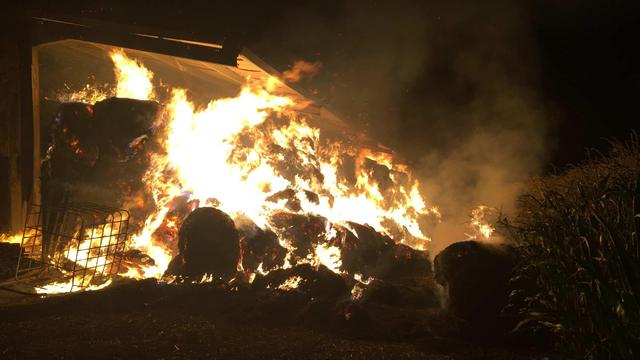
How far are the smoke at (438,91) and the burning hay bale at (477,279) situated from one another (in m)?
5.10

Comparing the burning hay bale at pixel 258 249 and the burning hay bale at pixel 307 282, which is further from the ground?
the burning hay bale at pixel 258 249

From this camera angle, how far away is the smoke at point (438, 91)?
419 inches

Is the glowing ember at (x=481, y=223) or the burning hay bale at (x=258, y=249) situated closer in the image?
the burning hay bale at (x=258, y=249)

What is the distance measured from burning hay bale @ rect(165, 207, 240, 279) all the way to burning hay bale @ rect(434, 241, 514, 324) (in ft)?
11.6

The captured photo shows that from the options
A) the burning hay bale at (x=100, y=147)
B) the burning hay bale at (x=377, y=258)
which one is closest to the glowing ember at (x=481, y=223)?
the burning hay bale at (x=377, y=258)

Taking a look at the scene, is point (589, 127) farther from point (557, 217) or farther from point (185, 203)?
point (185, 203)

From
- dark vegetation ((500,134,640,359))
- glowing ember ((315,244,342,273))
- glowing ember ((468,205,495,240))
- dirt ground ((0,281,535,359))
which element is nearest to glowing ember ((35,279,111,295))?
dirt ground ((0,281,535,359))

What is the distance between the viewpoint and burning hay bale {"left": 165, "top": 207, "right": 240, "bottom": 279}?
22.4 feet

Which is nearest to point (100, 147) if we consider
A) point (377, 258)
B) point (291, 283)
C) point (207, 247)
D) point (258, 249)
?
point (207, 247)

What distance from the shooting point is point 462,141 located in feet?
41.5

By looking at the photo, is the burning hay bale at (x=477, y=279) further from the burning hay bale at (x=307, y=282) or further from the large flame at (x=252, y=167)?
the large flame at (x=252, y=167)

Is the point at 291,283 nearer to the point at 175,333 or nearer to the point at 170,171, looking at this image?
the point at 175,333

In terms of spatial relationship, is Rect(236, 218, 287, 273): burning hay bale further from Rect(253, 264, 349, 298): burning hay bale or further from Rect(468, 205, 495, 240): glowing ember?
Rect(468, 205, 495, 240): glowing ember

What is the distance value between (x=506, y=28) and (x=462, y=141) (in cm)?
336
